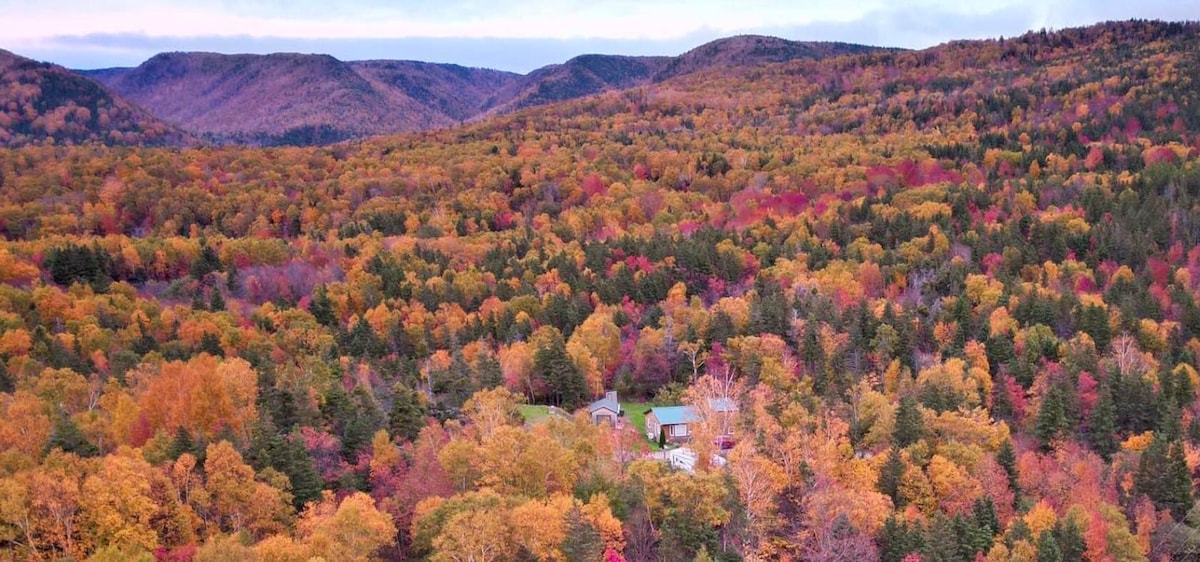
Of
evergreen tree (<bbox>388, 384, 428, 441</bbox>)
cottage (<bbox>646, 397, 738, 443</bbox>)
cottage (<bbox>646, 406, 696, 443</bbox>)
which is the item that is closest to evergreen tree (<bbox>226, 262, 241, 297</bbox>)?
evergreen tree (<bbox>388, 384, 428, 441</bbox>)

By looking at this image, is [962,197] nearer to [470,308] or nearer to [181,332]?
[470,308]

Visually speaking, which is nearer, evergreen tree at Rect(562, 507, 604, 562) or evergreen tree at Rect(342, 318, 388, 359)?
evergreen tree at Rect(562, 507, 604, 562)

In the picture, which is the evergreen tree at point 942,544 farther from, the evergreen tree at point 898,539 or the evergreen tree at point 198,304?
the evergreen tree at point 198,304

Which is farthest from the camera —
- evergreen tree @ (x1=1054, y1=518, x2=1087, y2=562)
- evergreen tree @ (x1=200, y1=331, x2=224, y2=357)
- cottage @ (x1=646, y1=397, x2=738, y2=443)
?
evergreen tree @ (x1=200, y1=331, x2=224, y2=357)

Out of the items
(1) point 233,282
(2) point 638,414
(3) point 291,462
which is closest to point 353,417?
(3) point 291,462

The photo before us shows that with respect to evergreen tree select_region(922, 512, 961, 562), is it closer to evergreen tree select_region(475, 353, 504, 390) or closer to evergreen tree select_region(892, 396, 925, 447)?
evergreen tree select_region(892, 396, 925, 447)

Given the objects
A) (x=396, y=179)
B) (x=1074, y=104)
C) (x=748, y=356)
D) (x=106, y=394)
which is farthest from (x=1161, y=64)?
(x=106, y=394)

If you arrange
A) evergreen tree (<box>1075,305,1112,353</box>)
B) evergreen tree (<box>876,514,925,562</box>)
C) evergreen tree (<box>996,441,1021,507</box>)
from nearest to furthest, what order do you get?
evergreen tree (<box>876,514,925,562</box>) → evergreen tree (<box>996,441,1021,507</box>) → evergreen tree (<box>1075,305,1112,353</box>)
